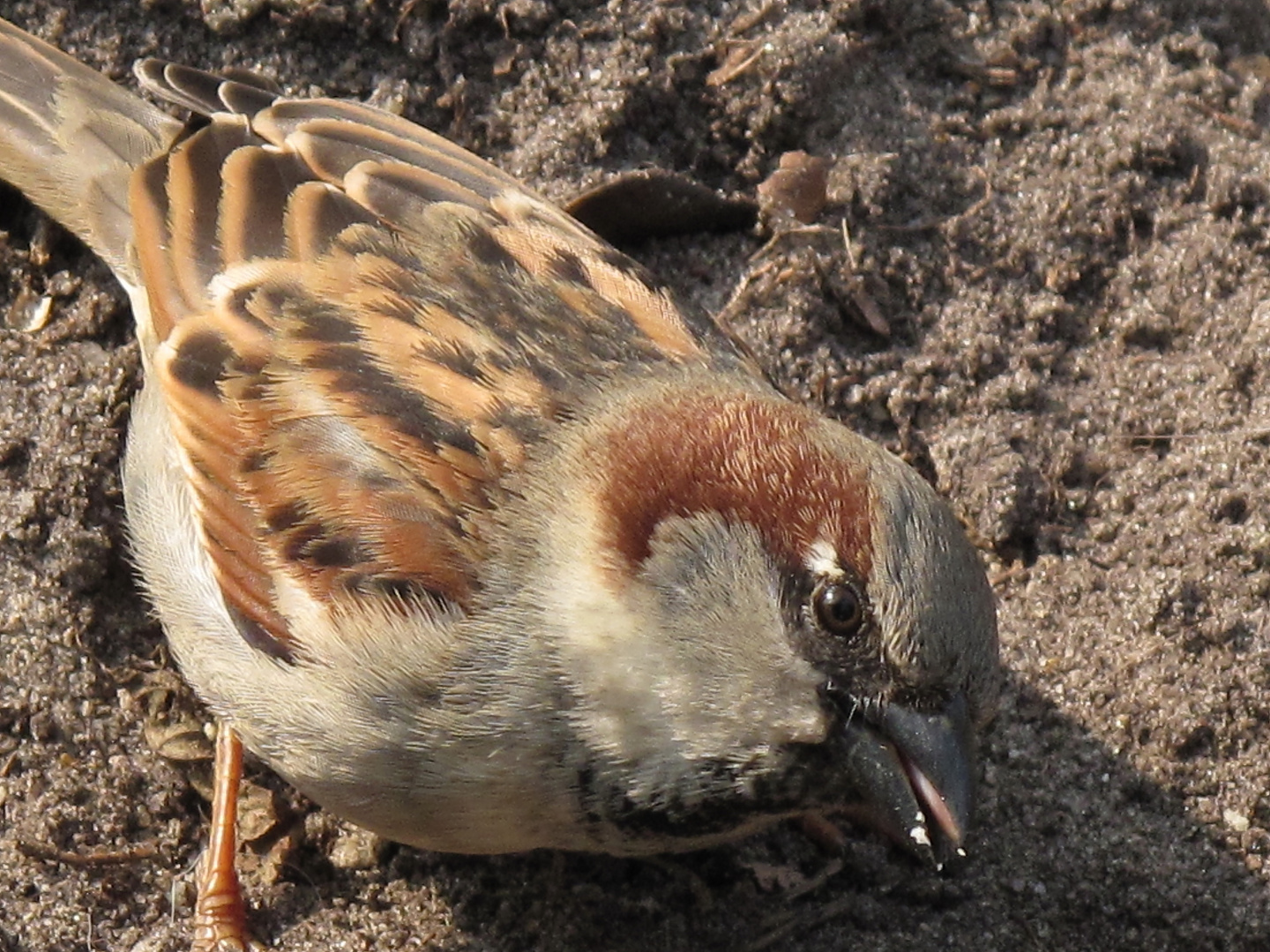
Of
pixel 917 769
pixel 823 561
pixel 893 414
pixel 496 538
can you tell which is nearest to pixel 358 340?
pixel 496 538

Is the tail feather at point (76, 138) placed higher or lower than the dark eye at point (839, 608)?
lower

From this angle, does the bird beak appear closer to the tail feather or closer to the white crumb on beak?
the white crumb on beak

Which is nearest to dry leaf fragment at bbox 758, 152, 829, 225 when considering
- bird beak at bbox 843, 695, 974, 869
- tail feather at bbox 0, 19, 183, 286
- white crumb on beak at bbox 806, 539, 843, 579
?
tail feather at bbox 0, 19, 183, 286

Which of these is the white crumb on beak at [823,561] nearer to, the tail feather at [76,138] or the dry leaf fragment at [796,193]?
the dry leaf fragment at [796,193]

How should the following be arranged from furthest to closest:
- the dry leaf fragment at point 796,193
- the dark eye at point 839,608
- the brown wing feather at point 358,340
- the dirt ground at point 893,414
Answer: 1. the dry leaf fragment at point 796,193
2. the dirt ground at point 893,414
3. the brown wing feather at point 358,340
4. the dark eye at point 839,608

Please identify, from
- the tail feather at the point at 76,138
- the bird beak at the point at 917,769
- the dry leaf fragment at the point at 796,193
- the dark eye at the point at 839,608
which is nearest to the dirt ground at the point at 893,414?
the dry leaf fragment at the point at 796,193

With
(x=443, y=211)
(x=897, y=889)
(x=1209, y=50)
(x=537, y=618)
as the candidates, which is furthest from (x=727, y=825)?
(x=1209, y=50)

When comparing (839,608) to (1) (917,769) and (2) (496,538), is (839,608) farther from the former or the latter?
(2) (496,538)
